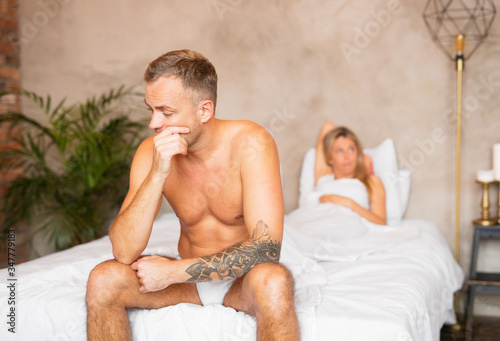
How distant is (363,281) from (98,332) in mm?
890

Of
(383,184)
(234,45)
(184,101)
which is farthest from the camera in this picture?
(234,45)

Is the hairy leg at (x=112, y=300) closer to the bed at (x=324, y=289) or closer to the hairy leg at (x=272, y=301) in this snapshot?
the bed at (x=324, y=289)

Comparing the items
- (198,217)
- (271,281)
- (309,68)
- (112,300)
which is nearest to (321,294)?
(271,281)

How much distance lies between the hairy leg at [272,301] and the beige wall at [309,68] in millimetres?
1971

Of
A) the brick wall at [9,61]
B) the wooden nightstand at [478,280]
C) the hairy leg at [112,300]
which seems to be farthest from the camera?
the brick wall at [9,61]

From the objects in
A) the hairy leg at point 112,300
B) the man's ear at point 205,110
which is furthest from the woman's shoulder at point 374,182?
the hairy leg at point 112,300

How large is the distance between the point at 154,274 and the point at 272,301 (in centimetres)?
35

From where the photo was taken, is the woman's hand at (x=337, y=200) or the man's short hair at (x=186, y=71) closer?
the man's short hair at (x=186, y=71)

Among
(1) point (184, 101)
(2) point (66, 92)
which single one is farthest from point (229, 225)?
(2) point (66, 92)

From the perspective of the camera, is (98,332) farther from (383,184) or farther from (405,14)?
(405,14)

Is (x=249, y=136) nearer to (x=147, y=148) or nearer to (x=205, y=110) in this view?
(x=205, y=110)

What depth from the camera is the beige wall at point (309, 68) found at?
2977 mm

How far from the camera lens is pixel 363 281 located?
1753 mm

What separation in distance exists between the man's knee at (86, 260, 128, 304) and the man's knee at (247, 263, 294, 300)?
37cm
